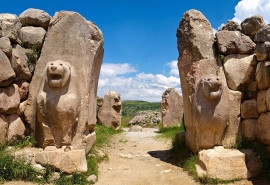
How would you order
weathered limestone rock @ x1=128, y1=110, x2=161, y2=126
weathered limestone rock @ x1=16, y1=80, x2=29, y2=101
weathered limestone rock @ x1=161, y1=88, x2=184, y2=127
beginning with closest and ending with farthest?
A: weathered limestone rock @ x1=16, y1=80, x2=29, y2=101 < weathered limestone rock @ x1=161, y1=88, x2=184, y2=127 < weathered limestone rock @ x1=128, y1=110, x2=161, y2=126

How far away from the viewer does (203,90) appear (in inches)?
204

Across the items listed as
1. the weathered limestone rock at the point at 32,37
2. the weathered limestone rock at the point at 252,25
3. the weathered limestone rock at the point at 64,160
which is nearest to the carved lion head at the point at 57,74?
the weathered limestone rock at the point at 32,37

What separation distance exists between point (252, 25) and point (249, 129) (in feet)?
6.26

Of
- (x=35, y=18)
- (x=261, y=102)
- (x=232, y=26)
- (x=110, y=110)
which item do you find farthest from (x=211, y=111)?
(x=110, y=110)

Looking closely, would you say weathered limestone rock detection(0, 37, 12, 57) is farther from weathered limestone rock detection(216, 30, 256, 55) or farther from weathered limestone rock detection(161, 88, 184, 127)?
weathered limestone rock detection(161, 88, 184, 127)

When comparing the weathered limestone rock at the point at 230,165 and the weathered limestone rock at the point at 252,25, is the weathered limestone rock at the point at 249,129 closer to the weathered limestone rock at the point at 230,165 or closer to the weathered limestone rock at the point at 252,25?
the weathered limestone rock at the point at 230,165

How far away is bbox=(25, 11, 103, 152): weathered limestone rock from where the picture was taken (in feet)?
16.3

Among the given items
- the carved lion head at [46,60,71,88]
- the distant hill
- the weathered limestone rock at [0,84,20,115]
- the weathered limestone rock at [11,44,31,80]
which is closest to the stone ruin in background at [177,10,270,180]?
the carved lion head at [46,60,71,88]

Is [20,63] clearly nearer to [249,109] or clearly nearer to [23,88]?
[23,88]

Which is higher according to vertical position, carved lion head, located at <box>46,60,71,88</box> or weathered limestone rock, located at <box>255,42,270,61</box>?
weathered limestone rock, located at <box>255,42,270,61</box>

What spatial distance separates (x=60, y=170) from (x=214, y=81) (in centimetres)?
279

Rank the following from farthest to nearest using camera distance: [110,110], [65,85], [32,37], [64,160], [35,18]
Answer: [110,110] → [35,18] → [32,37] → [65,85] → [64,160]

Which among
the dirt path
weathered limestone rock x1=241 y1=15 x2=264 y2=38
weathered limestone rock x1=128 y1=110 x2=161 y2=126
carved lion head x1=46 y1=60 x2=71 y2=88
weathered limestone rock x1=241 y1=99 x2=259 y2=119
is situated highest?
weathered limestone rock x1=241 y1=15 x2=264 y2=38

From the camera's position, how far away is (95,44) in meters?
5.55
